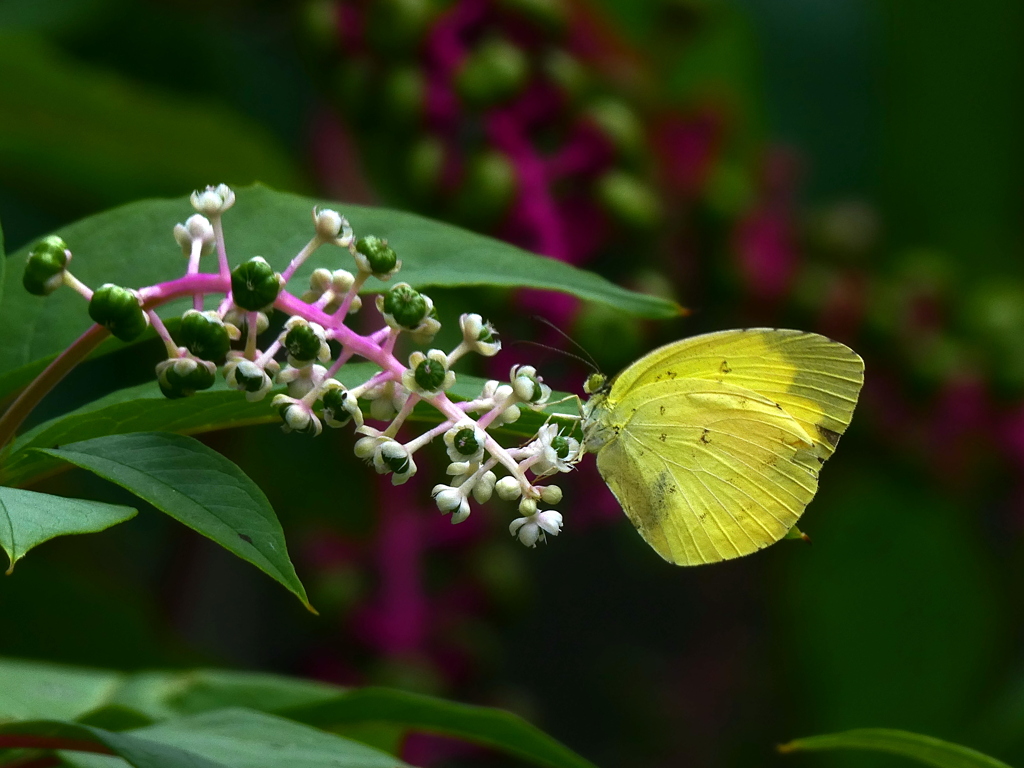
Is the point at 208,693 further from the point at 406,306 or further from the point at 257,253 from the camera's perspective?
the point at 406,306

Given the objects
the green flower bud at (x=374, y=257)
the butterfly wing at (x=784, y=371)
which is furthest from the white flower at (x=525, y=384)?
the butterfly wing at (x=784, y=371)

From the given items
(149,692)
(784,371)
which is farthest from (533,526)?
(149,692)

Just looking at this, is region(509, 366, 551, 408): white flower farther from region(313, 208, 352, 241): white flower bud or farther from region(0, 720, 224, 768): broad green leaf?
region(0, 720, 224, 768): broad green leaf

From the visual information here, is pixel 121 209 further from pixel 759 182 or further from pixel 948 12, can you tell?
pixel 948 12

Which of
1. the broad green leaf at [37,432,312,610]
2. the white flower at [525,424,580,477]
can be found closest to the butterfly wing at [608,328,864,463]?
the white flower at [525,424,580,477]

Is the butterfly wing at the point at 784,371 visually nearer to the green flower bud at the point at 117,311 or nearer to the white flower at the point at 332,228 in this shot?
the white flower at the point at 332,228

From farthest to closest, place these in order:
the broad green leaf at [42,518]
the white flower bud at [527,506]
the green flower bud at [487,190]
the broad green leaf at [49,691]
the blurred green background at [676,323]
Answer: the blurred green background at [676,323]
the green flower bud at [487,190]
the broad green leaf at [49,691]
the white flower bud at [527,506]
the broad green leaf at [42,518]
